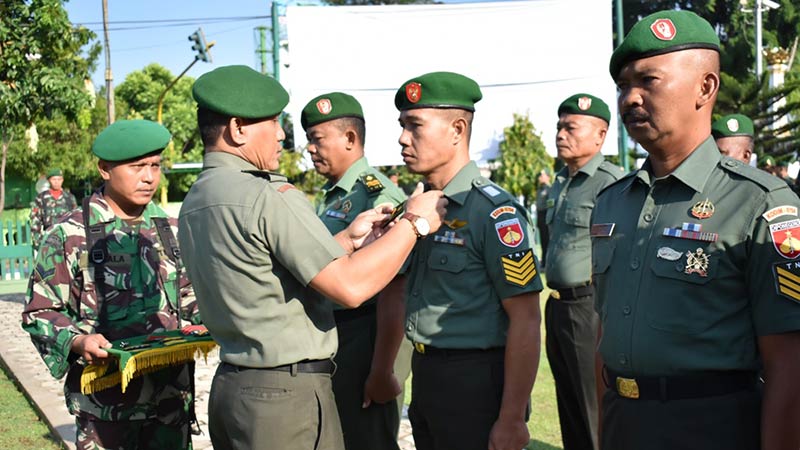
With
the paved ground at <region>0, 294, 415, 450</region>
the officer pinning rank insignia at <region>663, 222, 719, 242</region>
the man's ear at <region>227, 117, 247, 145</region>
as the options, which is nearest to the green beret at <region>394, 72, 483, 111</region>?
the man's ear at <region>227, 117, 247, 145</region>

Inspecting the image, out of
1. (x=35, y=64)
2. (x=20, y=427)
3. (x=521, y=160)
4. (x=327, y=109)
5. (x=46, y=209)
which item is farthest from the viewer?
(x=521, y=160)

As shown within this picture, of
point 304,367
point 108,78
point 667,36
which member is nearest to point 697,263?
point 667,36

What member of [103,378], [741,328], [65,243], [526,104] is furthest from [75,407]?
[526,104]

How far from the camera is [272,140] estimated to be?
2.73m

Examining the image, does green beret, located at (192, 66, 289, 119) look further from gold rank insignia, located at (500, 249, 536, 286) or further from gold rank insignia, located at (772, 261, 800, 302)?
gold rank insignia, located at (772, 261, 800, 302)

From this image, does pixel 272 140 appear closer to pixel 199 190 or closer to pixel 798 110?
pixel 199 190

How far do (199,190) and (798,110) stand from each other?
19.4 m

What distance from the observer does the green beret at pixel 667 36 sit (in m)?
2.25

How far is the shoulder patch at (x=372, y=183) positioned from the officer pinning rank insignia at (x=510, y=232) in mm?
1280

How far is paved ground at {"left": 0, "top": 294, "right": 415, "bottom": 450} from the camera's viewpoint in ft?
17.7

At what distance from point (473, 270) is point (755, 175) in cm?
113

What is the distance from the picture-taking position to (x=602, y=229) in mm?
2596

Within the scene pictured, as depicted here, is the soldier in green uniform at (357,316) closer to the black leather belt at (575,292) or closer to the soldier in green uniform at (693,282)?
the black leather belt at (575,292)

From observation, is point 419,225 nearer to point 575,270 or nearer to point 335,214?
point 335,214
